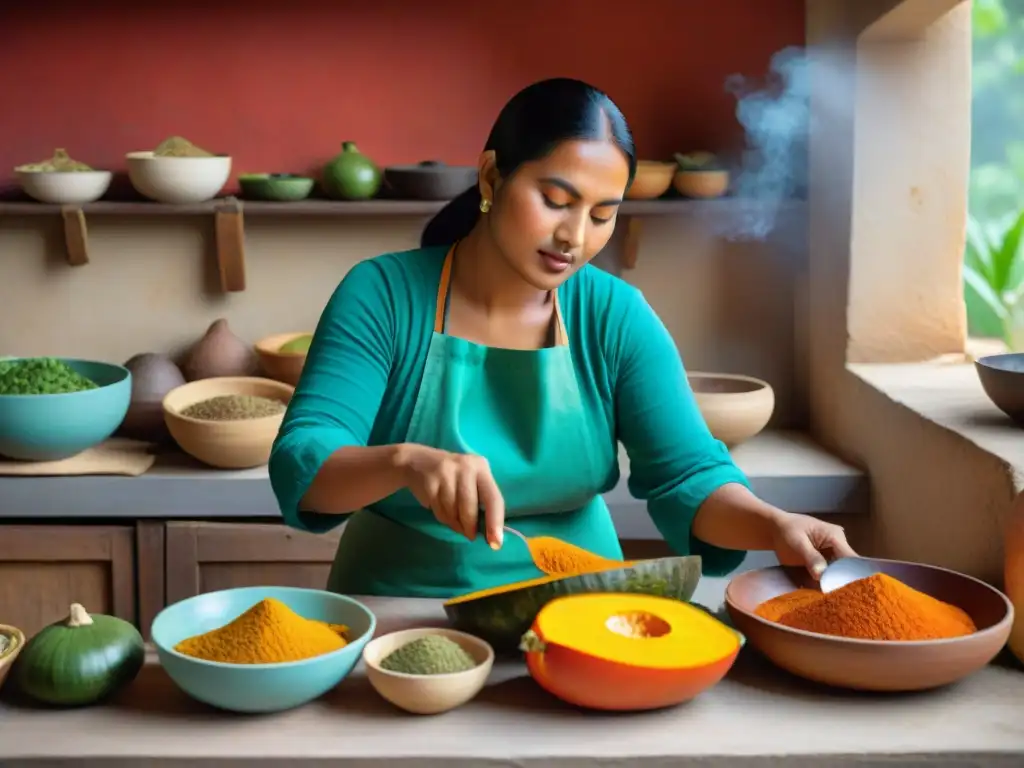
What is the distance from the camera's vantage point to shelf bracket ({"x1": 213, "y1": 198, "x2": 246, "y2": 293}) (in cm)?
297

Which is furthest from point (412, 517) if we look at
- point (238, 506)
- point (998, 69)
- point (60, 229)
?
point (998, 69)

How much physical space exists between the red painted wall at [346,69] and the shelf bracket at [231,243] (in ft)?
0.63

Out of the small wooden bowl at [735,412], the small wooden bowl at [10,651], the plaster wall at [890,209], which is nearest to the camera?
the small wooden bowl at [10,651]

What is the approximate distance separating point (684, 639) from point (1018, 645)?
0.42 metres

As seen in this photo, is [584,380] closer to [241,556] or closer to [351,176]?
[241,556]

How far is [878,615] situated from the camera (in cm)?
127

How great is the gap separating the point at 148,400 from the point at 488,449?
4.81 feet

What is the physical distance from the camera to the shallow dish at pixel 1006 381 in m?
1.87

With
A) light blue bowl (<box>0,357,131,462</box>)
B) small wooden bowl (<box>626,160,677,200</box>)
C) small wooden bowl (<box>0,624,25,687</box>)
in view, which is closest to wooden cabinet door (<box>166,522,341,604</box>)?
light blue bowl (<box>0,357,131,462</box>)

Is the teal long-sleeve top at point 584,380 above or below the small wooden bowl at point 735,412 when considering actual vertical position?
above

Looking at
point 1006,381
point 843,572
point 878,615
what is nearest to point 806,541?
point 843,572

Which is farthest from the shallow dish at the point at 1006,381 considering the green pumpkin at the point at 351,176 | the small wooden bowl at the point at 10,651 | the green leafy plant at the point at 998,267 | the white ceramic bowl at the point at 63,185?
the white ceramic bowl at the point at 63,185

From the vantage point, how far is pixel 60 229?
3.12 m

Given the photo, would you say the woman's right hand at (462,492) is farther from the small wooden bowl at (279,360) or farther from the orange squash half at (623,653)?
the small wooden bowl at (279,360)
